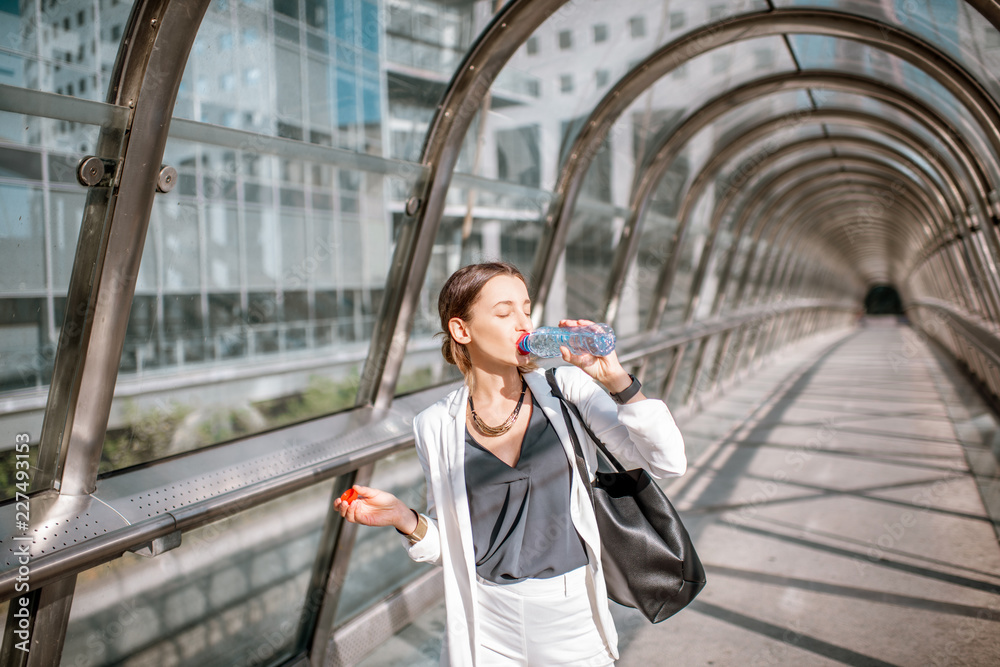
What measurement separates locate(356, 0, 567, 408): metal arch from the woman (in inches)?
71.4

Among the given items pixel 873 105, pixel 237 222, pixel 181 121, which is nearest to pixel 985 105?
pixel 873 105

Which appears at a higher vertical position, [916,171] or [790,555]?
[916,171]

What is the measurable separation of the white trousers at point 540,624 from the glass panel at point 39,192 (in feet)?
5.12

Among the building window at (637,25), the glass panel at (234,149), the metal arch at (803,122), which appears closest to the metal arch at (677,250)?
the metal arch at (803,122)

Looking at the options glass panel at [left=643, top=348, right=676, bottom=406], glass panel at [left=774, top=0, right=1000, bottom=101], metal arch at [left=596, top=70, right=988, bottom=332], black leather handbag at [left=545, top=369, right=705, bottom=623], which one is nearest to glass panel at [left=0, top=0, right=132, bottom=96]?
black leather handbag at [left=545, top=369, right=705, bottom=623]

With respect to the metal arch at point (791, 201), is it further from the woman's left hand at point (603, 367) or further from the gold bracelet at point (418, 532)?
the gold bracelet at point (418, 532)

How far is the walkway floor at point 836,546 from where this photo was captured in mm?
3414

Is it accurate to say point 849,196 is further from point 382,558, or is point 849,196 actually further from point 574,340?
point 574,340

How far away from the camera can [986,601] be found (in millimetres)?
3637

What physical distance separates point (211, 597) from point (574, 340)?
3.26 meters

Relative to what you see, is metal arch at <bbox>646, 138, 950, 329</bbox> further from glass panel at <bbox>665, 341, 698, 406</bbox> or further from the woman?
the woman

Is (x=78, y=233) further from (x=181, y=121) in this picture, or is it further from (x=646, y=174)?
(x=646, y=174)

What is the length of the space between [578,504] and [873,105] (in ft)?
21.6

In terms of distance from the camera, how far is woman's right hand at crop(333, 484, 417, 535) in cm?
174
